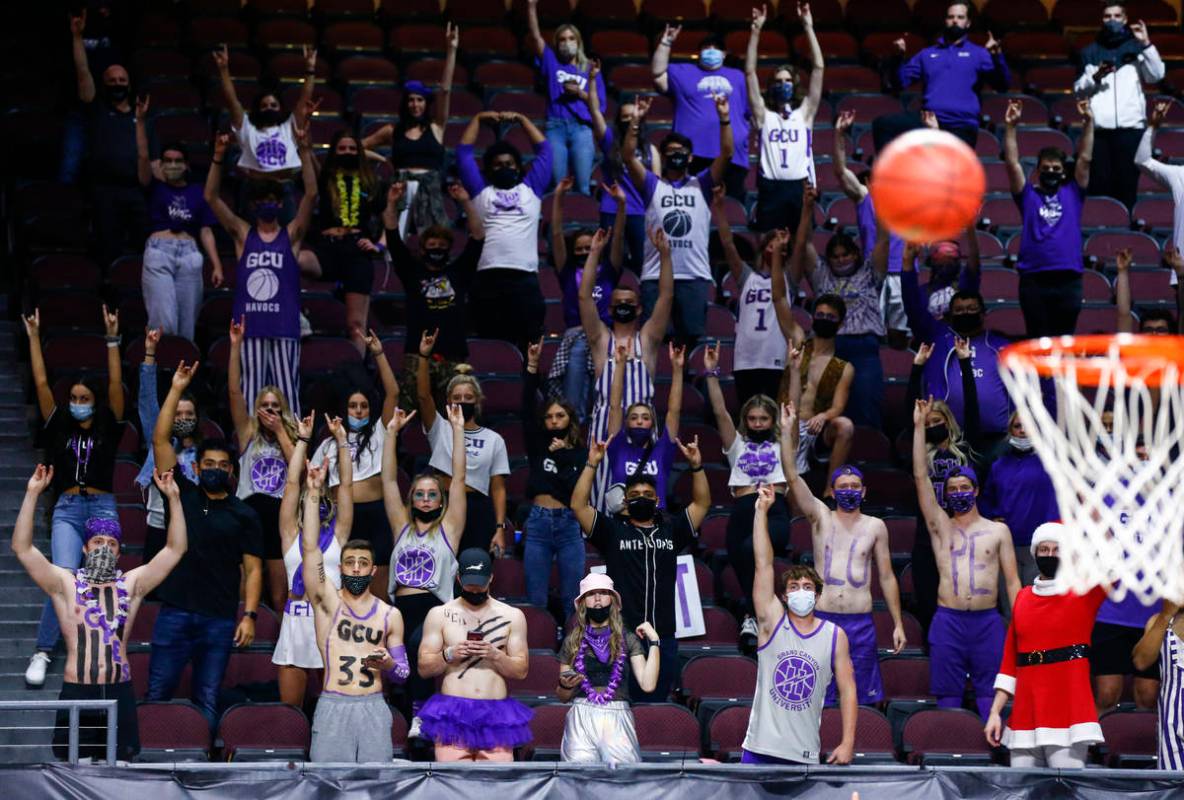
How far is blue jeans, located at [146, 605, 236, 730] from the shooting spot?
1075cm

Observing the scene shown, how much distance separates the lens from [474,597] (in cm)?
1029

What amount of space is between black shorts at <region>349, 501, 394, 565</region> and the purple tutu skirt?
5.40 feet

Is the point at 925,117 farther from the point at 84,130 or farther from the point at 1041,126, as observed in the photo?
the point at 84,130

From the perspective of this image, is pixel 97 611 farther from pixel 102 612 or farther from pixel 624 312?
pixel 624 312

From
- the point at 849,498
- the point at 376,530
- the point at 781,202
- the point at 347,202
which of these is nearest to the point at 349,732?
the point at 376,530

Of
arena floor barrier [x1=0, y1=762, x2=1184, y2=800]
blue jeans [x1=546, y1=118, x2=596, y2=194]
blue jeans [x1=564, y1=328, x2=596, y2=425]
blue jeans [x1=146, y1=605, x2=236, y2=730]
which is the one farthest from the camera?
blue jeans [x1=546, y1=118, x2=596, y2=194]

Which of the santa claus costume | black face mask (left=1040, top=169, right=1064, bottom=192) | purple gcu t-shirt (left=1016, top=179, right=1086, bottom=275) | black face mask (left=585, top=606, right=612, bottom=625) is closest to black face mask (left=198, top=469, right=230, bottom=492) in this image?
black face mask (left=585, top=606, right=612, bottom=625)

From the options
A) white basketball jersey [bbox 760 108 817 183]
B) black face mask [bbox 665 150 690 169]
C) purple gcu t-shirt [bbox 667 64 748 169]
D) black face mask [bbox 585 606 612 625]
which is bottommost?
black face mask [bbox 585 606 612 625]

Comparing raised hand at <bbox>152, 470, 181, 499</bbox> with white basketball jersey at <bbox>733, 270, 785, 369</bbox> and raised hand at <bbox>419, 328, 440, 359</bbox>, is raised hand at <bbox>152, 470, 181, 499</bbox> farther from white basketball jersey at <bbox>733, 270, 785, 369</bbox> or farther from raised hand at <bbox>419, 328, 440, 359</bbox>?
white basketball jersey at <bbox>733, 270, 785, 369</bbox>

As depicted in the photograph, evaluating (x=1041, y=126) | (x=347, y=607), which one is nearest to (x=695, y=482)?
(x=347, y=607)

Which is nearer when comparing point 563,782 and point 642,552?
point 563,782

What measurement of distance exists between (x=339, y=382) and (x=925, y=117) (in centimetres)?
550

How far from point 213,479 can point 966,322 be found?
511 centimetres

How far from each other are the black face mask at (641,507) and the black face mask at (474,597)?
1.29 metres
